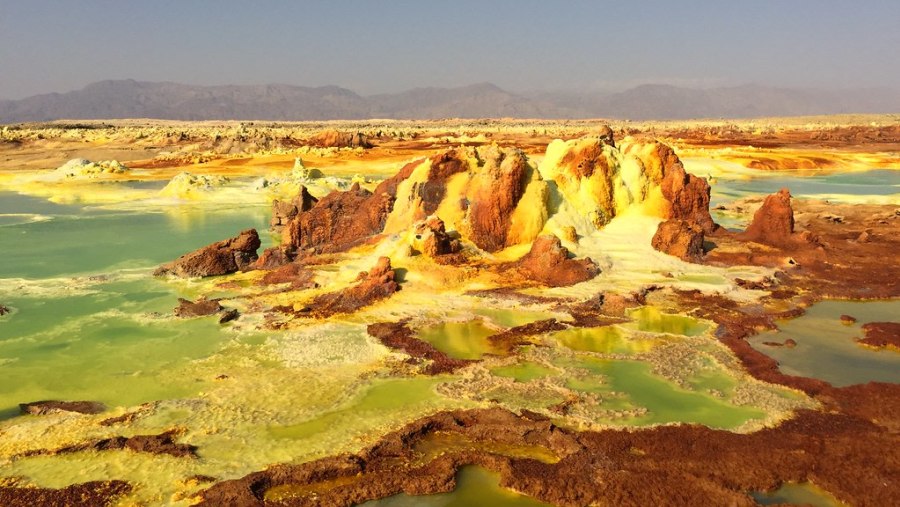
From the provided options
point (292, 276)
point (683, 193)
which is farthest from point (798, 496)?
point (683, 193)

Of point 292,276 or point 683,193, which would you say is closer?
point 292,276

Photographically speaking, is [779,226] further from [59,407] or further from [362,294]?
[59,407]

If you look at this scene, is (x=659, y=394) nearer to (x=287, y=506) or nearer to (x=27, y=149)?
(x=287, y=506)

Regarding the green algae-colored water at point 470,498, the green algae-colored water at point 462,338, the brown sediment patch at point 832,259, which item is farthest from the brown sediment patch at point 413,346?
the brown sediment patch at point 832,259

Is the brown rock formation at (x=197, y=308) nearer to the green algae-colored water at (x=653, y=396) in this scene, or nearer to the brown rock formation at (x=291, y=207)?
the green algae-colored water at (x=653, y=396)

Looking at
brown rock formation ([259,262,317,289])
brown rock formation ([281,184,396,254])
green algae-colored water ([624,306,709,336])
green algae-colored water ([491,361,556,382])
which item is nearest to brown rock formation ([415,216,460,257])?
A: brown rock formation ([259,262,317,289])

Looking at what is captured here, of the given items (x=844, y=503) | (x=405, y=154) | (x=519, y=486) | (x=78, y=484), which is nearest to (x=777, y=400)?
(x=844, y=503)
